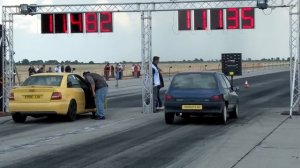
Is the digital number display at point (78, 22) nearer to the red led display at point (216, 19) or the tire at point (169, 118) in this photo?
the red led display at point (216, 19)

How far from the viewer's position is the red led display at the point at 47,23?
866 inches

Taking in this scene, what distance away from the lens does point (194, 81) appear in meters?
16.1

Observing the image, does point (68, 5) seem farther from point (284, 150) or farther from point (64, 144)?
point (284, 150)

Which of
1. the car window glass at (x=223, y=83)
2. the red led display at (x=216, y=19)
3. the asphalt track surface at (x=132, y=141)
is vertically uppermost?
the red led display at (x=216, y=19)

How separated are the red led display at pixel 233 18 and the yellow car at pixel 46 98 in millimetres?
6526

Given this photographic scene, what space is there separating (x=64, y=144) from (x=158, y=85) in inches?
378

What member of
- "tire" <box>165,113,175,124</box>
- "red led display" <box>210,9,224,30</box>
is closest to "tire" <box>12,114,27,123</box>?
"tire" <box>165,113,175,124</box>

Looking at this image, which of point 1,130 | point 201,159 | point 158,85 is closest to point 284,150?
point 201,159

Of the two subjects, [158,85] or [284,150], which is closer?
[284,150]

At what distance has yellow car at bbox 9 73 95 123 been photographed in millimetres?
16547

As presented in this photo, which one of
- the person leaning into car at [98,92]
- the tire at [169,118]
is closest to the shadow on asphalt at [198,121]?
the tire at [169,118]

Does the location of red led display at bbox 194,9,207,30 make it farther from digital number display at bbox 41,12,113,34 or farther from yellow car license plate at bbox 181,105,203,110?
yellow car license plate at bbox 181,105,203,110

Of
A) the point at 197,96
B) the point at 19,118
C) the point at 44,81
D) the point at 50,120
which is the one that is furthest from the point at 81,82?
the point at 197,96

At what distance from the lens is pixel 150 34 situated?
832 inches
